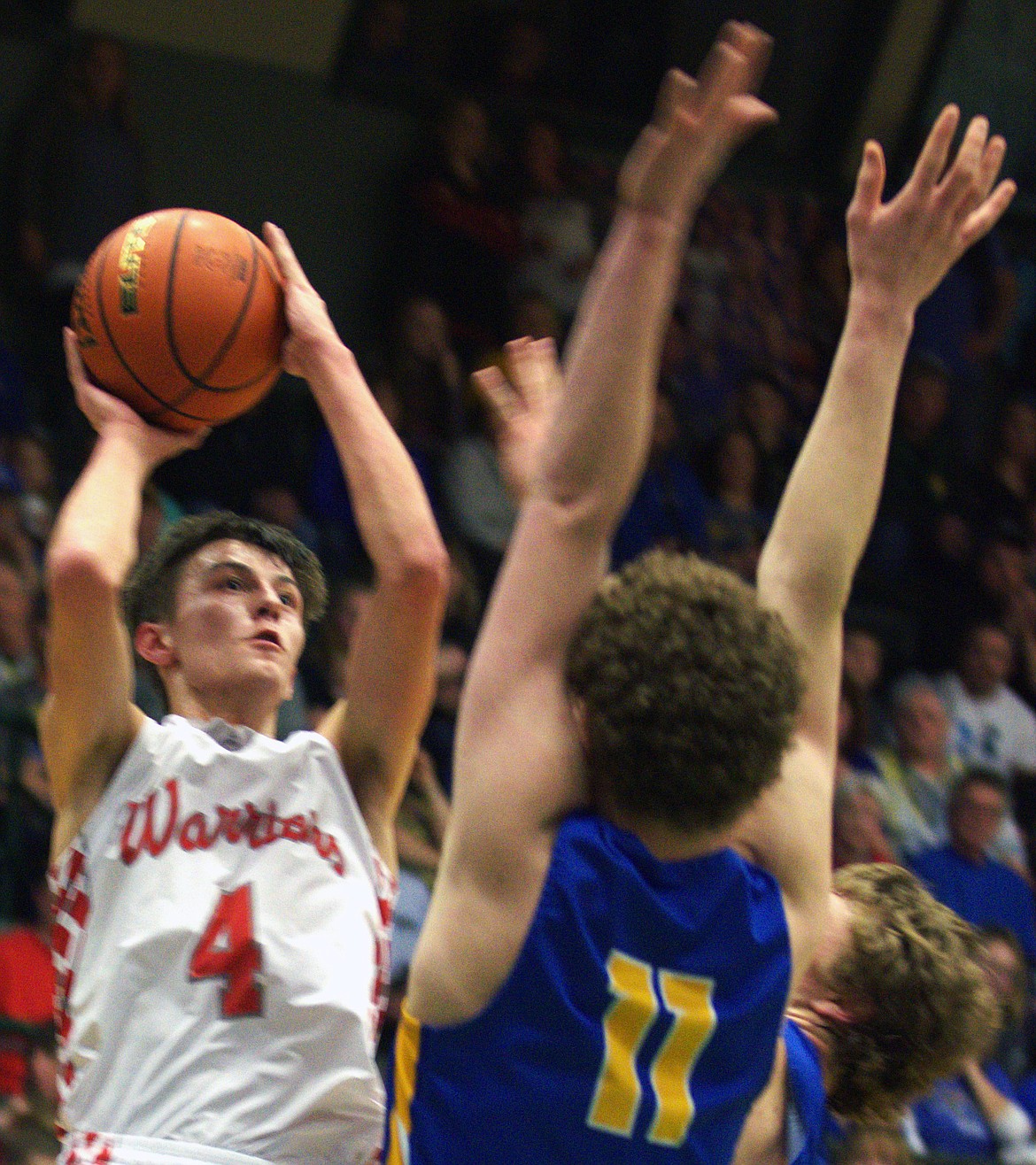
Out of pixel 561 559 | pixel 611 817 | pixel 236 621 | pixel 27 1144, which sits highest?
pixel 561 559

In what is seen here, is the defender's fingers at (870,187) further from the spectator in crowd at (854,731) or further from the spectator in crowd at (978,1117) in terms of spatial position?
the spectator in crowd at (854,731)

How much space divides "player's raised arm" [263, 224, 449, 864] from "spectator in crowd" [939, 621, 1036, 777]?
495 cm

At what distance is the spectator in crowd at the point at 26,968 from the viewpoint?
4473mm

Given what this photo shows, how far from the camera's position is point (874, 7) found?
32.7ft

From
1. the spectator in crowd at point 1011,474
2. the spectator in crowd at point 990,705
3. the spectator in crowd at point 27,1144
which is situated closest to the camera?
the spectator in crowd at point 27,1144

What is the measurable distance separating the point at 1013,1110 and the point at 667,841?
4388 mm

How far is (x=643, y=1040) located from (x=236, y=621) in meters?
1.16

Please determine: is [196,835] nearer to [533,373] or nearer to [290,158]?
[533,373]

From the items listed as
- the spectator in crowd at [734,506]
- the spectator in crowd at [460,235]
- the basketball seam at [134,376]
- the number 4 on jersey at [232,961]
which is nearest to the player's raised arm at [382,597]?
the basketball seam at [134,376]

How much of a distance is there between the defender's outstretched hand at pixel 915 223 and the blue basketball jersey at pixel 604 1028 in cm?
76

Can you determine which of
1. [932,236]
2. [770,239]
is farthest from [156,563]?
[770,239]

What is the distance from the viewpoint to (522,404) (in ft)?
8.45

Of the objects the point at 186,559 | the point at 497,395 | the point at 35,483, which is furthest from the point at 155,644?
the point at 35,483

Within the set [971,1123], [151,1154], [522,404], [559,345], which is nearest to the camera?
[151,1154]
